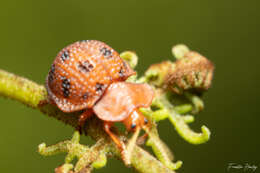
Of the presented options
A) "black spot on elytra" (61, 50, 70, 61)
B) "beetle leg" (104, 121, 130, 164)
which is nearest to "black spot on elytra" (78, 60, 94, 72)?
"black spot on elytra" (61, 50, 70, 61)

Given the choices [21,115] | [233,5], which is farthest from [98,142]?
[233,5]

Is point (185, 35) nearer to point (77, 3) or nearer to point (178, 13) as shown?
point (178, 13)

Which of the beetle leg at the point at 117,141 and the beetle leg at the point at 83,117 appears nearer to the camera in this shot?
the beetle leg at the point at 117,141

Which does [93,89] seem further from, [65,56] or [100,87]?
[65,56]

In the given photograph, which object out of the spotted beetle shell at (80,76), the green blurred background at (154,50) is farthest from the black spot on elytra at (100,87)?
the green blurred background at (154,50)

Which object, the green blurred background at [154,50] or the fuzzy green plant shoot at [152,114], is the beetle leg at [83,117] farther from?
the green blurred background at [154,50]

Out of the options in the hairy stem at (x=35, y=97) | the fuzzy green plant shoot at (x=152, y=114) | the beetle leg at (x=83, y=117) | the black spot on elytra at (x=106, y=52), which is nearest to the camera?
the fuzzy green plant shoot at (x=152, y=114)
